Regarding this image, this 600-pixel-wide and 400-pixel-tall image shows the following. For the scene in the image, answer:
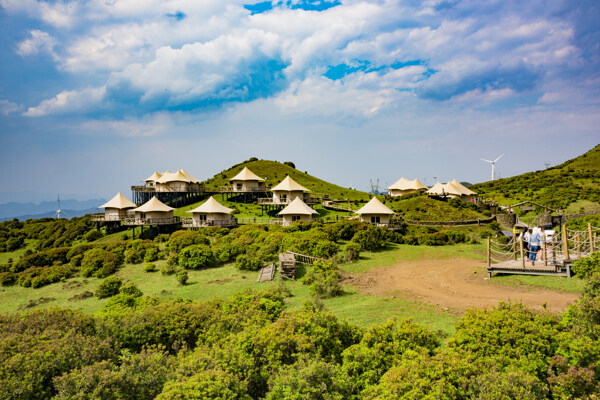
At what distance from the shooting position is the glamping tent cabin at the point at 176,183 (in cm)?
6116

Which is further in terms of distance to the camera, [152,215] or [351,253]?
[152,215]

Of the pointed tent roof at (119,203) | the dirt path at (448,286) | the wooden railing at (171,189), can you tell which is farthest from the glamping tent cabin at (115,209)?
the dirt path at (448,286)

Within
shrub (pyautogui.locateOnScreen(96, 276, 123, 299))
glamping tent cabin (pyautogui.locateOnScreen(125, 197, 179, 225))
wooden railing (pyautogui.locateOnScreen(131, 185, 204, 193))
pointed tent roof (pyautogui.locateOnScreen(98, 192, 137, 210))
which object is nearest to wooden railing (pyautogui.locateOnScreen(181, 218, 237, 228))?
glamping tent cabin (pyautogui.locateOnScreen(125, 197, 179, 225))

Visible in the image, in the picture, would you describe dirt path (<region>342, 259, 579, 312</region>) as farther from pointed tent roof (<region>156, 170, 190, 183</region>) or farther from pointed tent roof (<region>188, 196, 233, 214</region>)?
pointed tent roof (<region>156, 170, 190, 183</region>)

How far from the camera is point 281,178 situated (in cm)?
7400

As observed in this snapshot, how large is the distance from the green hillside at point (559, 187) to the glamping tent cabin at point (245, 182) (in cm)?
4232

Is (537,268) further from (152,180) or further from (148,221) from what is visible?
(152,180)

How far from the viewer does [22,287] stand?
2781 centimetres

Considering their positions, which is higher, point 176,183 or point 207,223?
point 176,183

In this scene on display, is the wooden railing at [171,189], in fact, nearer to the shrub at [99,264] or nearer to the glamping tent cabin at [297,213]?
the glamping tent cabin at [297,213]

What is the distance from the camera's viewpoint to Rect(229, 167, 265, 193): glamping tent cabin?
5972 centimetres

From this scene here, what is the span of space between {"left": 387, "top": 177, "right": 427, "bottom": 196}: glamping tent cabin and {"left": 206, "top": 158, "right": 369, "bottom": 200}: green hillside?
5.32 metres

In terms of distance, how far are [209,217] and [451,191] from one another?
41156 mm

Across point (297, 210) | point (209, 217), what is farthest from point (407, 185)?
point (209, 217)
